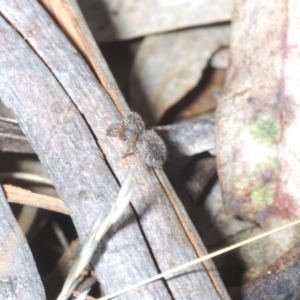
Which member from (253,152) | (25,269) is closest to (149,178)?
(25,269)

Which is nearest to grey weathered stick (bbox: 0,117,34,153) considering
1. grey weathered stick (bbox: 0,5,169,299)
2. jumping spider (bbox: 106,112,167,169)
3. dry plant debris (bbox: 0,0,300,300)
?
dry plant debris (bbox: 0,0,300,300)

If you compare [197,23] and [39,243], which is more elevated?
[197,23]

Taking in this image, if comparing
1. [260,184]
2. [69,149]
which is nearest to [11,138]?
[69,149]

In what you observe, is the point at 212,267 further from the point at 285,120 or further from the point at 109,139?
the point at 285,120

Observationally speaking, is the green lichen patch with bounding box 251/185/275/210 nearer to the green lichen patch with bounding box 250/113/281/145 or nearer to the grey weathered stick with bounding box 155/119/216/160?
the green lichen patch with bounding box 250/113/281/145

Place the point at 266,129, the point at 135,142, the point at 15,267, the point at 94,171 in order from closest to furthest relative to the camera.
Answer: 1. the point at 15,267
2. the point at 94,171
3. the point at 135,142
4. the point at 266,129

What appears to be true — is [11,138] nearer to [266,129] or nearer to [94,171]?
[94,171]

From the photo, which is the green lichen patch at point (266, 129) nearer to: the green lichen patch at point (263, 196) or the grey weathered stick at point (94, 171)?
the green lichen patch at point (263, 196)
